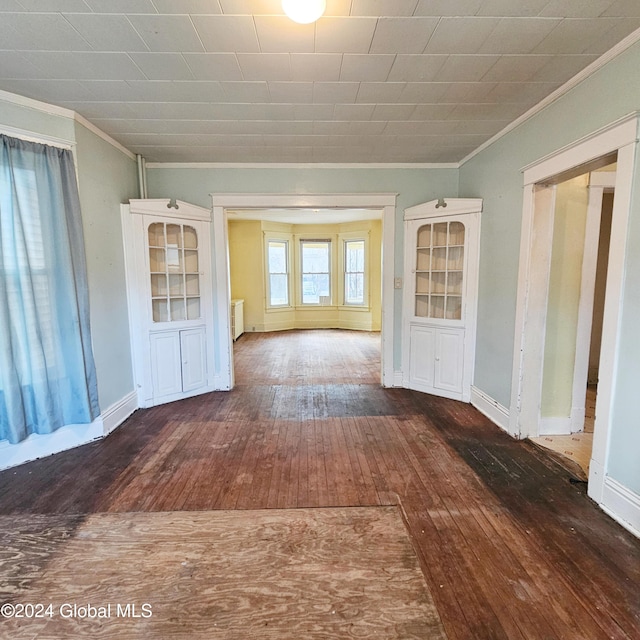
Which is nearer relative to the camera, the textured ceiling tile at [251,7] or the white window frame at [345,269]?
the textured ceiling tile at [251,7]

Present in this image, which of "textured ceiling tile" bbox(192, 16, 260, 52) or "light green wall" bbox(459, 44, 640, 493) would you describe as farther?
"light green wall" bbox(459, 44, 640, 493)

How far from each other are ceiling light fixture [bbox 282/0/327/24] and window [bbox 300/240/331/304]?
7.00 meters

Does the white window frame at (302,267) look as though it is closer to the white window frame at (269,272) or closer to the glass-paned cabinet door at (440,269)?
the white window frame at (269,272)

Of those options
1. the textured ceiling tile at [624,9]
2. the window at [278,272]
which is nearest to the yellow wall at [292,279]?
the window at [278,272]

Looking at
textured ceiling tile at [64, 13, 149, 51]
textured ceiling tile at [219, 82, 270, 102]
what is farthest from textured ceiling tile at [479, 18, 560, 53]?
textured ceiling tile at [64, 13, 149, 51]

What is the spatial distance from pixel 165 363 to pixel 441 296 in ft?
10.2

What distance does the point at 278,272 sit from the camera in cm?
849

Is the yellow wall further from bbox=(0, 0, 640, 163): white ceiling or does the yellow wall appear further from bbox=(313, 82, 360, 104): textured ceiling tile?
bbox=(313, 82, 360, 104): textured ceiling tile

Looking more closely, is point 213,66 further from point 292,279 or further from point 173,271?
point 292,279

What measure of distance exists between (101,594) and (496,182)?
3965mm

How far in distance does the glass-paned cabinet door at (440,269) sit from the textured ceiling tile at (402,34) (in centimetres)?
205

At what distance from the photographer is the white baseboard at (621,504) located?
184 centimetres

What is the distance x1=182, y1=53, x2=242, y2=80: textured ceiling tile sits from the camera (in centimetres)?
204

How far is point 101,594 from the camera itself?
4.85ft
